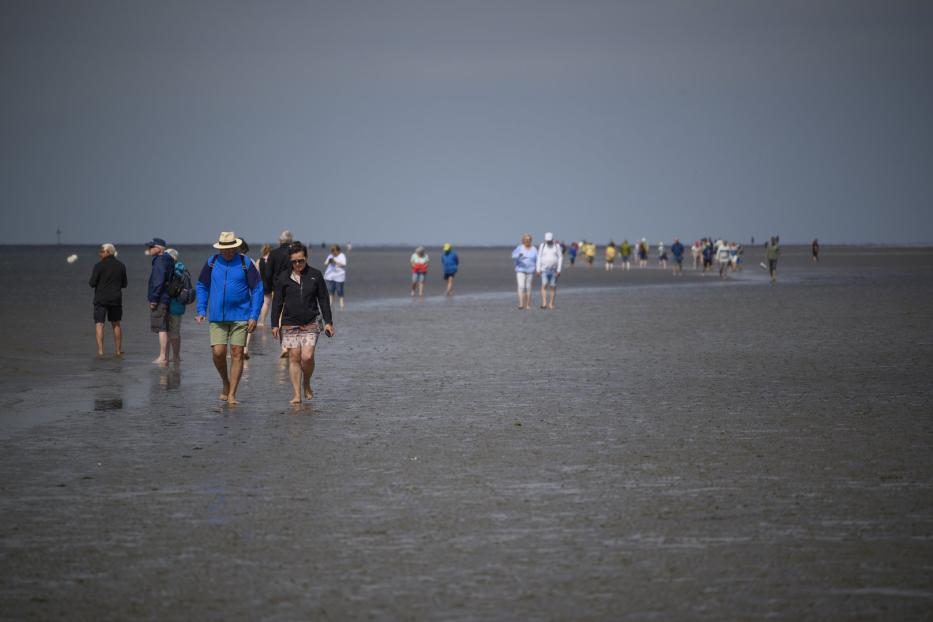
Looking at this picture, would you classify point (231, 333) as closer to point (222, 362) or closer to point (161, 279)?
point (222, 362)

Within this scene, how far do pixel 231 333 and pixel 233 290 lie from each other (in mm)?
513

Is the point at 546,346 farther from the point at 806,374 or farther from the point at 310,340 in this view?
the point at 310,340

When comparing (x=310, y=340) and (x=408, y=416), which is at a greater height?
(x=310, y=340)

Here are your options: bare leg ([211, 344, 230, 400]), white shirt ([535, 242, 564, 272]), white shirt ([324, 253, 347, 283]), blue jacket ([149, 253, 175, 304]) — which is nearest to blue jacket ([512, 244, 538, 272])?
white shirt ([535, 242, 564, 272])

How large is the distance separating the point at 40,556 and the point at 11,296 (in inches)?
1340

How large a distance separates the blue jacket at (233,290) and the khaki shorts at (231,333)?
76mm

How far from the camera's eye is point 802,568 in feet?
20.0

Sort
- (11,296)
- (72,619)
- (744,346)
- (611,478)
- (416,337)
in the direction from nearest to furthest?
(72,619), (611,478), (744,346), (416,337), (11,296)

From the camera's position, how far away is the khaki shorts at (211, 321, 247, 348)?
1259 cm

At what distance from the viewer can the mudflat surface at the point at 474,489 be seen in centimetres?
569

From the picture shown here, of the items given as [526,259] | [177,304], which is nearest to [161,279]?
[177,304]

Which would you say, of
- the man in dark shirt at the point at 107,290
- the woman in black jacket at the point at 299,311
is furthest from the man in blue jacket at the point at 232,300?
the man in dark shirt at the point at 107,290

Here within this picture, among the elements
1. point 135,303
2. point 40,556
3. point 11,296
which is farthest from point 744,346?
point 11,296

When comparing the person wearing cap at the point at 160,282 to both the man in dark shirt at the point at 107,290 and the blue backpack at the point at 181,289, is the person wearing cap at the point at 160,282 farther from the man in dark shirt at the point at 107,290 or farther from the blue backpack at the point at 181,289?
the man in dark shirt at the point at 107,290
